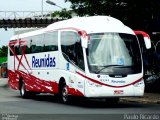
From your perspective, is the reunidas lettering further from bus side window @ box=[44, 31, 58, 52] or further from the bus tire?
the bus tire

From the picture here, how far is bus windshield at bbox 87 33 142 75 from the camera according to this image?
21.6 meters

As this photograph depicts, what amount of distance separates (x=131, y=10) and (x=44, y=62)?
7.31m

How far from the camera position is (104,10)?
3203 cm

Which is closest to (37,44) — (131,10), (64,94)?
(64,94)

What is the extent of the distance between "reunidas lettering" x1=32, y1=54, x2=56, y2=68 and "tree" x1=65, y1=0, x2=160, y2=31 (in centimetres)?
583

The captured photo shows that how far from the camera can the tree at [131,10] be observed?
3159 cm

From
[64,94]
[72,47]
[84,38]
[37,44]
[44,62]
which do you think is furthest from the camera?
[37,44]

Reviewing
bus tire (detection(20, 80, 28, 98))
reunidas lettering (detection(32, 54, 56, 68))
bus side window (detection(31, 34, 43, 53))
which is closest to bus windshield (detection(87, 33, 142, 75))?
reunidas lettering (detection(32, 54, 56, 68))

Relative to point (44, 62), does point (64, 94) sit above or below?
below

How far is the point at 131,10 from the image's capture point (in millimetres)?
31656

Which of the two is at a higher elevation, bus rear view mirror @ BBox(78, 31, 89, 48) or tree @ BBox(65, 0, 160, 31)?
tree @ BBox(65, 0, 160, 31)

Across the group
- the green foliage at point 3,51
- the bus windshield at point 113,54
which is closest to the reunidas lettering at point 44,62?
the bus windshield at point 113,54

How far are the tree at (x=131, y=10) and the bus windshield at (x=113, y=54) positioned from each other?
30.2ft

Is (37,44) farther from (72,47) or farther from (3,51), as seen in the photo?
(3,51)
